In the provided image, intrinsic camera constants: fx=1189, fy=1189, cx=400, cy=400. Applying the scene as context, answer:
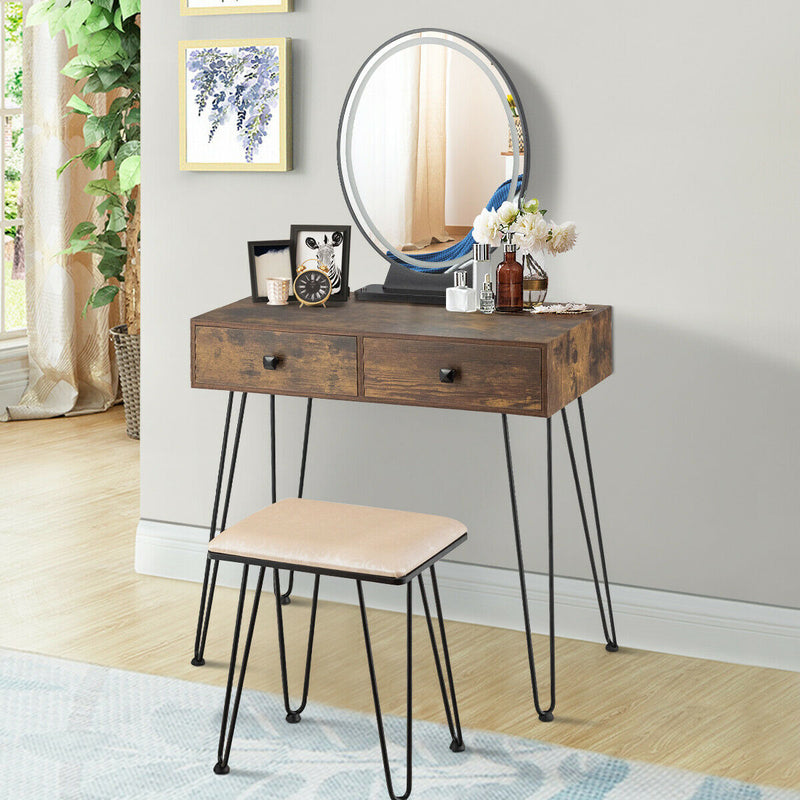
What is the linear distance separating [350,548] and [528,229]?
34.7 inches

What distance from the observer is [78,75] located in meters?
4.49

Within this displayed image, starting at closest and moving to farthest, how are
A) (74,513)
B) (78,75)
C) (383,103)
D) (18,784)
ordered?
1. (18,784)
2. (383,103)
3. (74,513)
4. (78,75)

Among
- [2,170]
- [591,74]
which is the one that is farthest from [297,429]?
[2,170]

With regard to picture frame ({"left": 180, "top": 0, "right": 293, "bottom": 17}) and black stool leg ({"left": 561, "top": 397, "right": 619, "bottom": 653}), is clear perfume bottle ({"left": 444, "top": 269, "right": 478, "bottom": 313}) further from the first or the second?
picture frame ({"left": 180, "top": 0, "right": 293, "bottom": 17})

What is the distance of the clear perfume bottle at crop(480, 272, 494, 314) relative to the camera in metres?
2.62

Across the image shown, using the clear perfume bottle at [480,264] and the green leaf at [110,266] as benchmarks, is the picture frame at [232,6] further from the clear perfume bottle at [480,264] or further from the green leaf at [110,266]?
the green leaf at [110,266]

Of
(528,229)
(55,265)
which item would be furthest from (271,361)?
(55,265)

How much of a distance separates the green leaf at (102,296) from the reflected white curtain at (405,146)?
7.27ft

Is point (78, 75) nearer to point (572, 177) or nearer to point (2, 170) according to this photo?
point (2, 170)

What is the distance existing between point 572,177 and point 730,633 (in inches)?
44.1

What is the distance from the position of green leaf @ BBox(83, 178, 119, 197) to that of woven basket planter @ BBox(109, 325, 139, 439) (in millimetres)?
578

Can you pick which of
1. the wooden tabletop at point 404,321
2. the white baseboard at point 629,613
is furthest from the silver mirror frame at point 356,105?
the white baseboard at point 629,613

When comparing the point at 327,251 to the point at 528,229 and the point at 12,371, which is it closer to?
the point at 528,229

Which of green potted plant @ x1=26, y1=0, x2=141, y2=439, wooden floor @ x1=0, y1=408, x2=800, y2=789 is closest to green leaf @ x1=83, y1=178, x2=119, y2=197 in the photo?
green potted plant @ x1=26, y1=0, x2=141, y2=439
